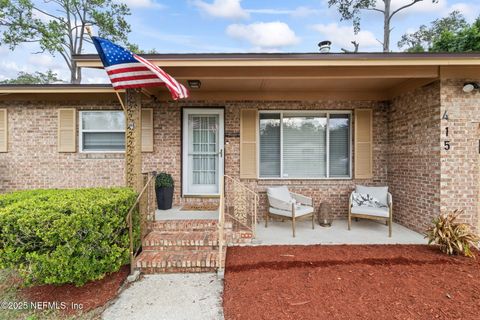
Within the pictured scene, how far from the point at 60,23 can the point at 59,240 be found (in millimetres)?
17175

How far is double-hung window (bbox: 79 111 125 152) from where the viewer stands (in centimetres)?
579

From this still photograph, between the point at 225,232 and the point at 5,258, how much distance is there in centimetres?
273

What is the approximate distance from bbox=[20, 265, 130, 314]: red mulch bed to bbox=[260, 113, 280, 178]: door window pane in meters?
3.70

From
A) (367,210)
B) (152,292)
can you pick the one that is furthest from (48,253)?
(367,210)

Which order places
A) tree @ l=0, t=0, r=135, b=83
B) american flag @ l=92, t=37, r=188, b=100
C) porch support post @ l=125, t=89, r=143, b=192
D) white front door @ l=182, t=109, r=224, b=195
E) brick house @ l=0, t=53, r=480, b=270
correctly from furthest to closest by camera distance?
1. tree @ l=0, t=0, r=135, b=83
2. white front door @ l=182, t=109, r=224, b=195
3. brick house @ l=0, t=53, r=480, b=270
4. porch support post @ l=125, t=89, r=143, b=192
5. american flag @ l=92, t=37, r=188, b=100

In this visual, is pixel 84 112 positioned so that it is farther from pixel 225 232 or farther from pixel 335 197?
pixel 335 197

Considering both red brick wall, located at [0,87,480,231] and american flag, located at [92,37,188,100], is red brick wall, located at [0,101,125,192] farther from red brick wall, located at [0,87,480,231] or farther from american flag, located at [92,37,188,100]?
american flag, located at [92,37,188,100]

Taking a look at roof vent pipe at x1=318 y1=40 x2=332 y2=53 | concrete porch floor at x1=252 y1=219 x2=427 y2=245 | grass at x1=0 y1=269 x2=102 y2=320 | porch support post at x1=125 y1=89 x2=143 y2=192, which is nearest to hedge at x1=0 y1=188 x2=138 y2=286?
grass at x1=0 y1=269 x2=102 y2=320

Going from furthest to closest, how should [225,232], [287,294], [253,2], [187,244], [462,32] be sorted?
1. [253,2]
2. [462,32]
3. [225,232]
4. [187,244]
5. [287,294]

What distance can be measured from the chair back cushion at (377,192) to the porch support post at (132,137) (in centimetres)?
454

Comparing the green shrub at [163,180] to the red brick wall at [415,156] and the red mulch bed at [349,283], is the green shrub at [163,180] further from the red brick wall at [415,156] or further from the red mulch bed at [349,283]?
the red brick wall at [415,156]

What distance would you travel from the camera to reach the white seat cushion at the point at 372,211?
462cm

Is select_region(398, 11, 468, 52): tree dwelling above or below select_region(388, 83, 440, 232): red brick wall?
above

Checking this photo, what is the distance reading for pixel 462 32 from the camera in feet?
30.6
